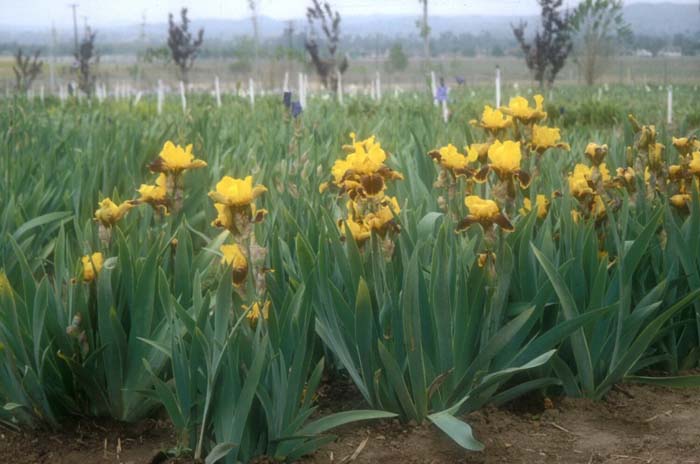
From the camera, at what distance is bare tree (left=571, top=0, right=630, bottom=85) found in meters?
15.0

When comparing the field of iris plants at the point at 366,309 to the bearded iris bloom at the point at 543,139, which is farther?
the bearded iris bloom at the point at 543,139

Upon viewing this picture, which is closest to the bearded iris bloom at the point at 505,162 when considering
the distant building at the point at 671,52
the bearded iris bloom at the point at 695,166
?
the bearded iris bloom at the point at 695,166

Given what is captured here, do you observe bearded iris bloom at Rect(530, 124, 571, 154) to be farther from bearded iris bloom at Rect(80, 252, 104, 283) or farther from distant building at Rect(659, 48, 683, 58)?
distant building at Rect(659, 48, 683, 58)

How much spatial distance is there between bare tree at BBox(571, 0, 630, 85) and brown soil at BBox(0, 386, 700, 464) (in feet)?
41.1

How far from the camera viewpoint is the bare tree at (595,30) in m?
15.0

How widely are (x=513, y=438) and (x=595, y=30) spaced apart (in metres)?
15.8

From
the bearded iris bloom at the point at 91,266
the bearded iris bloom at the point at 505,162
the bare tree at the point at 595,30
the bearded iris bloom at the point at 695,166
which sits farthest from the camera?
the bare tree at the point at 595,30

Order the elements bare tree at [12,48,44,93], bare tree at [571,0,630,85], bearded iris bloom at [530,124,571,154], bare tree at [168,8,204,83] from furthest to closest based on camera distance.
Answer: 1. bare tree at [168,8,204,83]
2. bare tree at [571,0,630,85]
3. bare tree at [12,48,44,93]
4. bearded iris bloom at [530,124,571,154]

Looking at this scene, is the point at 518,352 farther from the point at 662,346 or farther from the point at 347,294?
the point at 662,346

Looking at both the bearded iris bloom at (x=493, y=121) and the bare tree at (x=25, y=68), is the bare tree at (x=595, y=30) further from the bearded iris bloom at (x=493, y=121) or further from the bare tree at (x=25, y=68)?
the bearded iris bloom at (x=493, y=121)

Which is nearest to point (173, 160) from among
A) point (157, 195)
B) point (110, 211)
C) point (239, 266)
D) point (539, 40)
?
point (157, 195)

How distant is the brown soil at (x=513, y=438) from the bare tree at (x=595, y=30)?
12.5 meters

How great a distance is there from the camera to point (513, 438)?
6.10 ft

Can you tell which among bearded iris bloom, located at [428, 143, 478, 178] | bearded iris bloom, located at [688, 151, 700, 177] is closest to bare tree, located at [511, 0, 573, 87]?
bearded iris bloom, located at [688, 151, 700, 177]
